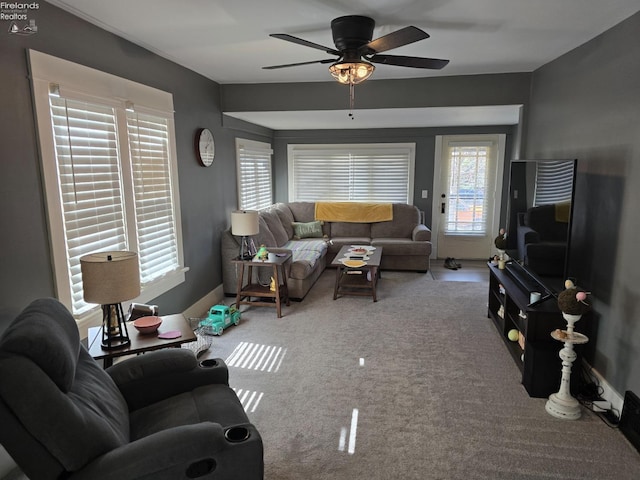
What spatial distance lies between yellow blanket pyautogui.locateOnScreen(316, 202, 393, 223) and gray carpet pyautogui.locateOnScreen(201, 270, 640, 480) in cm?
250

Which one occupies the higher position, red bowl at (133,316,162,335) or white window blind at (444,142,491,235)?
white window blind at (444,142,491,235)

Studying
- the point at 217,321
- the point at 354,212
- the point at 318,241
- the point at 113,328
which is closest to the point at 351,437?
the point at 113,328

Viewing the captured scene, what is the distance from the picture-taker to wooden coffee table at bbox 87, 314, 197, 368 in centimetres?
223

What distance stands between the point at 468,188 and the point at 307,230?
105 inches

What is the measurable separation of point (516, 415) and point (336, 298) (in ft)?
8.14

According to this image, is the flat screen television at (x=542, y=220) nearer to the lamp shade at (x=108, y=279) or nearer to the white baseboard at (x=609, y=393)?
the white baseboard at (x=609, y=393)

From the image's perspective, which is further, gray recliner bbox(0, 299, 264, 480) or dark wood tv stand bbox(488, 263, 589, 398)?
dark wood tv stand bbox(488, 263, 589, 398)

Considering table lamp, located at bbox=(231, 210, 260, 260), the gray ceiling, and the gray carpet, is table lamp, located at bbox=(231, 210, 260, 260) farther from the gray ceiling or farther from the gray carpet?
the gray ceiling

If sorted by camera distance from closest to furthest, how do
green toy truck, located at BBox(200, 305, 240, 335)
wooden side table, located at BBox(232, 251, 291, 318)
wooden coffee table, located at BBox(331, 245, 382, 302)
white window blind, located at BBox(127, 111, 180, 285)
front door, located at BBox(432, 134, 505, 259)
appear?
white window blind, located at BBox(127, 111, 180, 285)
green toy truck, located at BBox(200, 305, 240, 335)
wooden side table, located at BBox(232, 251, 291, 318)
wooden coffee table, located at BBox(331, 245, 382, 302)
front door, located at BBox(432, 134, 505, 259)

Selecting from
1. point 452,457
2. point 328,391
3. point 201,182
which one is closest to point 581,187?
point 452,457

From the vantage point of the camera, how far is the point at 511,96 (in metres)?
4.05

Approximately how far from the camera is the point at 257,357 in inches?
131

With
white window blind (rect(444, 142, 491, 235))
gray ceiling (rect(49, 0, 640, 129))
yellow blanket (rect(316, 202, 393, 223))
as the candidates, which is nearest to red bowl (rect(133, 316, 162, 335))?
gray ceiling (rect(49, 0, 640, 129))

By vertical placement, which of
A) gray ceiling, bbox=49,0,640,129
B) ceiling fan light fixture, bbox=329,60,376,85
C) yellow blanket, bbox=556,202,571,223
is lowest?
yellow blanket, bbox=556,202,571,223
